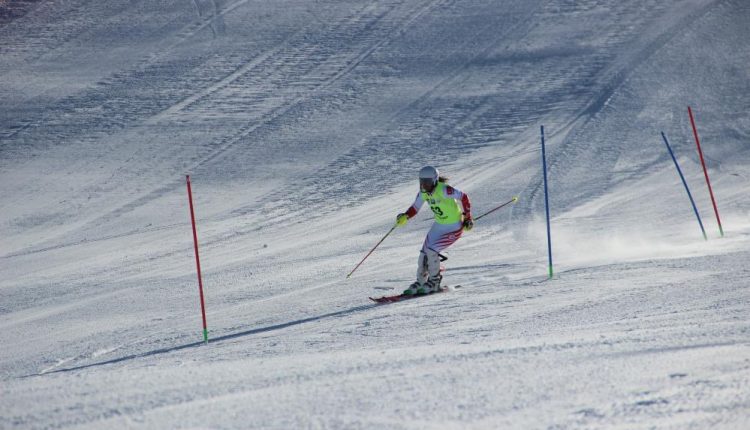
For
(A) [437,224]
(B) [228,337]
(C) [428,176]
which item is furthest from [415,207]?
(B) [228,337]

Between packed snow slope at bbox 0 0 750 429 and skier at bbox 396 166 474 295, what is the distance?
1.14 feet

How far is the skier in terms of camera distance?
909 cm

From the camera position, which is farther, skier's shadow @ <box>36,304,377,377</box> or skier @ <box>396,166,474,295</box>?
skier @ <box>396,166,474,295</box>

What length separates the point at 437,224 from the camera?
9.29 metres

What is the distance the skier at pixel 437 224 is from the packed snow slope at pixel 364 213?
0.35 metres

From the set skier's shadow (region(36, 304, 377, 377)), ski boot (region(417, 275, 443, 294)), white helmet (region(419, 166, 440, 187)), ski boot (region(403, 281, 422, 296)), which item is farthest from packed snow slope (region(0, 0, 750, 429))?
white helmet (region(419, 166, 440, 187))

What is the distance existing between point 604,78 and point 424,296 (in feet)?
38.5

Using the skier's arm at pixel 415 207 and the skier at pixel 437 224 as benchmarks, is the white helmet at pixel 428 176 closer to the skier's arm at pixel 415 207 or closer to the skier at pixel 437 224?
the skier at pixel 437 224

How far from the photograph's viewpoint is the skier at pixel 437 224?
9094 mm

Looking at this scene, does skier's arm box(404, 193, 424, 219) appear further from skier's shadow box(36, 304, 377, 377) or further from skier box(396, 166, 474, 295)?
skier's shadow box(36, 304, 377, 377)

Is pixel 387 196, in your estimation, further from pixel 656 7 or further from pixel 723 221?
pixel 656 7

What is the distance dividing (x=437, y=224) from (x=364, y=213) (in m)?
4.91

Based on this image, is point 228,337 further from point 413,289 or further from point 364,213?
point 364,213

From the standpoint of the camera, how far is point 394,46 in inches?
855
